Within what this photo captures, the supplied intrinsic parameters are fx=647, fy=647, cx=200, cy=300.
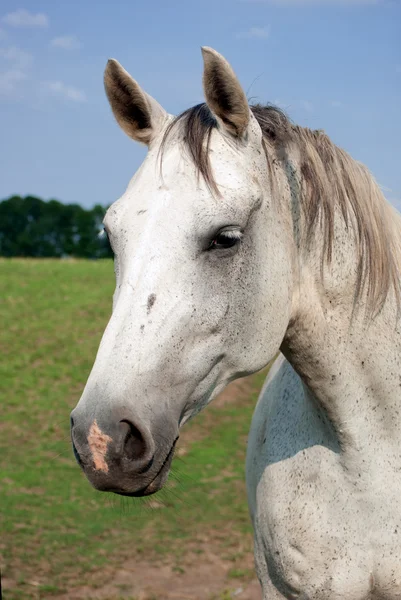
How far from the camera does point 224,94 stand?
83.6 inches

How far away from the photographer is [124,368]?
6.05 ft

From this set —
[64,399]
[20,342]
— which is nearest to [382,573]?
[64,399]

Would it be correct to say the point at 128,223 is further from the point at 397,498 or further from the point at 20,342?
the point at 20,342

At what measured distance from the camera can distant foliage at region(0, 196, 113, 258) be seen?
3728cm

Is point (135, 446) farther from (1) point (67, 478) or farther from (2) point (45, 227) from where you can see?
(2) point (45, 227)

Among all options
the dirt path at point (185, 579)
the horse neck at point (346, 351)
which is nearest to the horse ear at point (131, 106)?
the horse neck at point (346, 351)

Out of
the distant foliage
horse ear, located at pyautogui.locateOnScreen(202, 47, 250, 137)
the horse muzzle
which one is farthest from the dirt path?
the distant foliage

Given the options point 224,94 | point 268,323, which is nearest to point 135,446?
point 268,323

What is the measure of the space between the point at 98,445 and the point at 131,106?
1279 mm

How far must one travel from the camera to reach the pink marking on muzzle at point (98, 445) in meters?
1.78

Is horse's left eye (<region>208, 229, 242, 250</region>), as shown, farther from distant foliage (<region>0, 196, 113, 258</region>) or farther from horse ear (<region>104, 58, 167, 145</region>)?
distant foliage (<region>0, 196, 113, 258</region>)

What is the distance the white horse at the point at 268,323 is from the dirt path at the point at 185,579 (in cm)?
343

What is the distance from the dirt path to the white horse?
3.43 metres

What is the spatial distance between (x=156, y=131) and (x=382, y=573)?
184 centimetres
